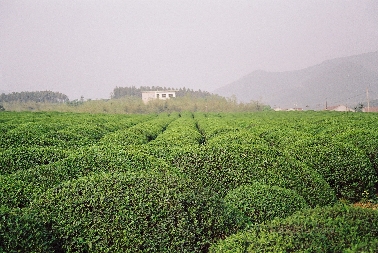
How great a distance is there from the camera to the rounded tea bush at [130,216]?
468cm

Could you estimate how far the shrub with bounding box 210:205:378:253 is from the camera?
3.52 m

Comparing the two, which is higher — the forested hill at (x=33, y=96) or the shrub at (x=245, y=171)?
the forested hill at (x=33, y=96)

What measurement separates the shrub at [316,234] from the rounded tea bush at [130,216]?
2.24 ft

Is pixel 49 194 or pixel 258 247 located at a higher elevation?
pixel 49 194

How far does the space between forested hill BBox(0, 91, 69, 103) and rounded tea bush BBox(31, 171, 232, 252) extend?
11338cm

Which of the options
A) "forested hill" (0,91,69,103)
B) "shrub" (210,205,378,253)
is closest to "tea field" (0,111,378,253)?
"shrub" (210,205,378,253)

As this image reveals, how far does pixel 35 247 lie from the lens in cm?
420

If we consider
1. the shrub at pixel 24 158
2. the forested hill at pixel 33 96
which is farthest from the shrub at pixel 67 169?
the forested hill at pixel 33 96

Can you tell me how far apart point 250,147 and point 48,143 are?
6.00 meters

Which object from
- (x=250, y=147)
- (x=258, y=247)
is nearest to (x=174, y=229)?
(x=258, y=247)

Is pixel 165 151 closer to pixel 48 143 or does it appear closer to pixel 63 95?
pixel 48 143

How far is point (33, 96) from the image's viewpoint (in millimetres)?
116562

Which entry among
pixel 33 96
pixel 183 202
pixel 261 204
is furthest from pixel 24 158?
pixel 33 96

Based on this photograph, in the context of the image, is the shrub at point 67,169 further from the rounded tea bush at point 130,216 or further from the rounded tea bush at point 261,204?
the rounded tea bush at point 261,204
